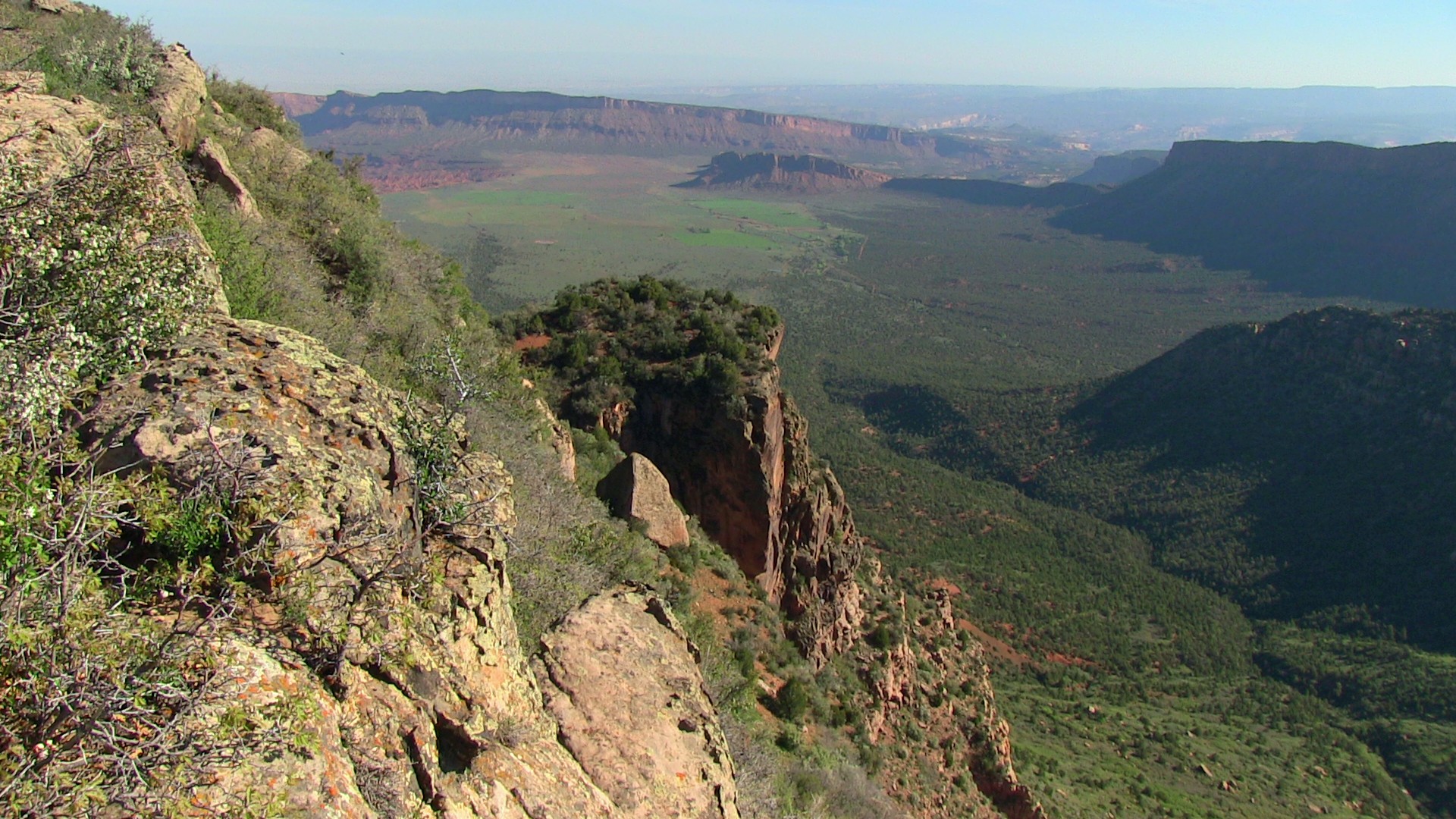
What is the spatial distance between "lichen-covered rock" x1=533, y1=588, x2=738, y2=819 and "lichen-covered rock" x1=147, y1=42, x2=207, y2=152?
923 cm

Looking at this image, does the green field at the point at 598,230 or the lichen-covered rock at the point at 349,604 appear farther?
the green field at the point at 598,230

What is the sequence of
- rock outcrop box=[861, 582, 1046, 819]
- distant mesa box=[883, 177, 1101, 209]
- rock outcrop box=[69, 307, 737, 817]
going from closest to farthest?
rock outcrop box=[69, 307, 737, 817] < rock outcrop box=[861, 582, 1046, 819] < distant mesa box=[883, 177, 1101, 209]

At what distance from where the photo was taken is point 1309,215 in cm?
10694

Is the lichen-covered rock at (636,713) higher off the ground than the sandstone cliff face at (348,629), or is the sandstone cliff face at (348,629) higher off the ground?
the sandstone cliff face at (348,629)

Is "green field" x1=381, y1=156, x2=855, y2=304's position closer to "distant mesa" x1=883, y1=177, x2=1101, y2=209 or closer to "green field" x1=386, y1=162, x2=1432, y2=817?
"green field" x1=386, y1=162, x2=1432, y2=817

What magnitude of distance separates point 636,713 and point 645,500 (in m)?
6.07

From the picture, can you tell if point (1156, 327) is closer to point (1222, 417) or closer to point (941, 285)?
point (941, 285)

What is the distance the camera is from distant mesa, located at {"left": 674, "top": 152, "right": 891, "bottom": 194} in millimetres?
171375

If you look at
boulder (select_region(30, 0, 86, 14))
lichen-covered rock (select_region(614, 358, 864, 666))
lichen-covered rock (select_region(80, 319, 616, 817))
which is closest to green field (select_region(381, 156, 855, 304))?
boulder (select_region(30, 0, 86, 14))

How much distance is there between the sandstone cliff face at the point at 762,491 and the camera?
14.9 metres

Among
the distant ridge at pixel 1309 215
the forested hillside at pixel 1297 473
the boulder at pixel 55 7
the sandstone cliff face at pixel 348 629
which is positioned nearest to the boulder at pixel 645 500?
the sandstone cliff face at pixel 348 629

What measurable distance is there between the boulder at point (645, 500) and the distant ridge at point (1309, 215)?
10414 centimetres

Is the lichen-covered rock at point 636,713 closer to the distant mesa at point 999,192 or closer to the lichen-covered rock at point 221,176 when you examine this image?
the lichen-covered rock at point 221,176

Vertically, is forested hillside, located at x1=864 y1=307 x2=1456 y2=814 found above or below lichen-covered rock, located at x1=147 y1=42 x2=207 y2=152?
below
